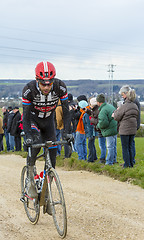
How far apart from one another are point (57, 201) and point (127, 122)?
5.33 m

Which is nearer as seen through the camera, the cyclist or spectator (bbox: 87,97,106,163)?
the cyclist

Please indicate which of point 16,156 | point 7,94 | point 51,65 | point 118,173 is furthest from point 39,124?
point 7,94

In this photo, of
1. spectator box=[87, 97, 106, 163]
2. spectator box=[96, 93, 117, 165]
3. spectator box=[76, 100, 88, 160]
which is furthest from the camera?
spectator box=[76, 100, 88, 160]

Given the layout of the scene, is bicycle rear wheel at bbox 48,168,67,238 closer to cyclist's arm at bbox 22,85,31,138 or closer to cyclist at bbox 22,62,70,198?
cyclist at bbox 22,62,70,198

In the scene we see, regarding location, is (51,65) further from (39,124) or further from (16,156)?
(16,156)

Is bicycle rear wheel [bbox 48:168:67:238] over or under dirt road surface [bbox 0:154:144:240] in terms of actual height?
over

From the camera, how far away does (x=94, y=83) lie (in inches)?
6225

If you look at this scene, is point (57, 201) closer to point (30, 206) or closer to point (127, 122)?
point (30, 206)

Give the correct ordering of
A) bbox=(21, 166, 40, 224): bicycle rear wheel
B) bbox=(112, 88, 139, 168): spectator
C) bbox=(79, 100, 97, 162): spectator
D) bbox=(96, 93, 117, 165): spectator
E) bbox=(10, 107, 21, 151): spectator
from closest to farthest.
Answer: bbox=(21, 166, 40, 224): bicycle rear wheel, bbox=(112, 88, 139, 168): spectator, bbox=(96, 93, 117, 165): spectator, bbox=(79, 100, 97, 162): spectator, bbox=(10, 107, 21, 151): spectator

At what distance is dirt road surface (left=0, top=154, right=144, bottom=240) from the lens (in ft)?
17.8

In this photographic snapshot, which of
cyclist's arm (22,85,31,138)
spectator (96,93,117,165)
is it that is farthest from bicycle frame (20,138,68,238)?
spectator (96,93,117,165)

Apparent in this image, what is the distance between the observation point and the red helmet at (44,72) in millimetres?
5355

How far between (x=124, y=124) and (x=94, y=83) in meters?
149

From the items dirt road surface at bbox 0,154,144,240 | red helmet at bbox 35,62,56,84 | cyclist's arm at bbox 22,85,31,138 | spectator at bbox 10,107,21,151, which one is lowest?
dirt road surface at bbox 0,154,144,240
